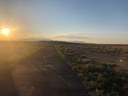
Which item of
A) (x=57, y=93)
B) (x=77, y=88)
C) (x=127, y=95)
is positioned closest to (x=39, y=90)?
(x=57, y=93)

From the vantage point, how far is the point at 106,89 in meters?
15.3

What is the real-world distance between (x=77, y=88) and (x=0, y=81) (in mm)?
5385

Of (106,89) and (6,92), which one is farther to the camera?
(106,89)

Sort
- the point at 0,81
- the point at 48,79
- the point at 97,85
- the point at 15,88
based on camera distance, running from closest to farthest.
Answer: the point at 15,88
the point at 97,85
the point at 0,81
the point at 48,79

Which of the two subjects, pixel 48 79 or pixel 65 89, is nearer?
pixel 65 89

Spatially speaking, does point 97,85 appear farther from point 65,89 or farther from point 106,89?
point 65,89

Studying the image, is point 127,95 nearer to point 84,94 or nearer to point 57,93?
point 84,94

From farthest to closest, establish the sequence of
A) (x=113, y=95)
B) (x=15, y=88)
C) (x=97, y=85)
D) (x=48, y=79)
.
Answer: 1. (x=48, y=79)
2. (x=97, y=85)
3. (x=15, y=88)
4. (x=113, y=95)

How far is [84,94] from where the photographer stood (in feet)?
45.5

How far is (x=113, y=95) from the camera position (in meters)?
13.7

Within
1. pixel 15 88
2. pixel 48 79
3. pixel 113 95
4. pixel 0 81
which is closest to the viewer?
pixel 113 95

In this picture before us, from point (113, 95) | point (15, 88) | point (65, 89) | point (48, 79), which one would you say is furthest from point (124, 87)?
point (15, 88)

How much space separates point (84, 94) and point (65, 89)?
1563 millimetres

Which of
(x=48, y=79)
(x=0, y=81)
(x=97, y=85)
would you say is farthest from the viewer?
(x=48, y=79)
